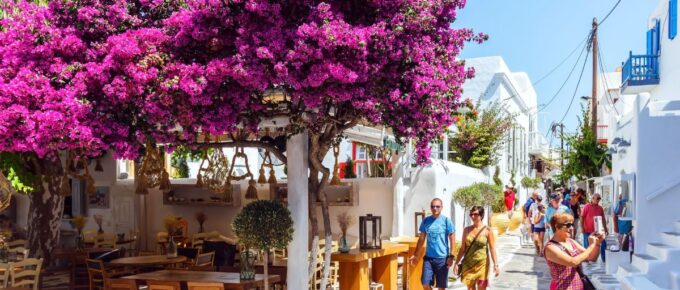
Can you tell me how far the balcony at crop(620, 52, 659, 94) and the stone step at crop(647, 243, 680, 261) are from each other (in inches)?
318

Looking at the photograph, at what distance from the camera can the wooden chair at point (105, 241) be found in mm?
14969

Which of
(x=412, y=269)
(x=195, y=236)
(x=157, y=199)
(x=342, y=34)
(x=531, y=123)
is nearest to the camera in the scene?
(x=342, y=34)

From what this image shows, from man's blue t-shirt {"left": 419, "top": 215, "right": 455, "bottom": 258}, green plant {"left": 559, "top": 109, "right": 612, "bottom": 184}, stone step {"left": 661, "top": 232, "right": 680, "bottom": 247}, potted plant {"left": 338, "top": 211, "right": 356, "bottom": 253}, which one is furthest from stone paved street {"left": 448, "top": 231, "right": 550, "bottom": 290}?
green plant {"left": 559, "top": 109, "right": 612, "bottom": 184}

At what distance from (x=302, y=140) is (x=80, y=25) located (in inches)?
113

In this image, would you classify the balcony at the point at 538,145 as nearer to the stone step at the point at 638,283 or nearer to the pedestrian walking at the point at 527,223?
the pedestrian walking at the point at 527,223

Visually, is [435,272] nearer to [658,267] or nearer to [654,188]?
[658,267]

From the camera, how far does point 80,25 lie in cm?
780

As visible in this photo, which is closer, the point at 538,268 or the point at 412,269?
the point at 412,269

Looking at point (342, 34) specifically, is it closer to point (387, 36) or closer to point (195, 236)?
point (387, 36)

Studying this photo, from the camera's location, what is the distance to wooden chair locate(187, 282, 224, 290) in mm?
8438

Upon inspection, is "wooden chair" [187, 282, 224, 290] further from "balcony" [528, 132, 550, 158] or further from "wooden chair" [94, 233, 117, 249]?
"balcony" [528, 132, 550, 158]

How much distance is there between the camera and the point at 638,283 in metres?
10.2

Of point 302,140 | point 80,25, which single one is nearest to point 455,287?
point 302,140

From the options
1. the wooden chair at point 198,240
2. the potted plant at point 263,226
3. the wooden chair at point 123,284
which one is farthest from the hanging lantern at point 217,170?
the potted plant at point 263,226
